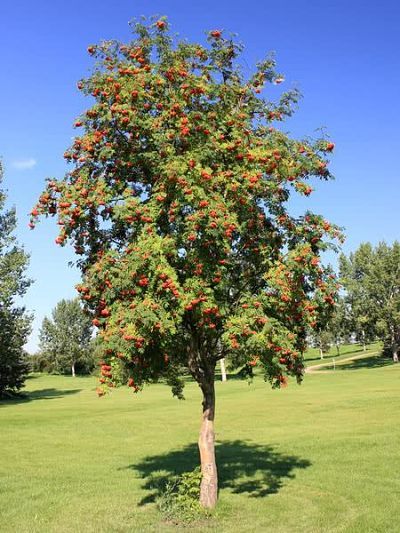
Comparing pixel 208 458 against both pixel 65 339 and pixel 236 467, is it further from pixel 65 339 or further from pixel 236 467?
pixel 65 339

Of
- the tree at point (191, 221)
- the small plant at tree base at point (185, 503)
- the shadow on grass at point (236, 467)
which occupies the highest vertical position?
the tree at point (191, 221)

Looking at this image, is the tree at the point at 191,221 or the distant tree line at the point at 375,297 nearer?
the tree at the point at 191,221

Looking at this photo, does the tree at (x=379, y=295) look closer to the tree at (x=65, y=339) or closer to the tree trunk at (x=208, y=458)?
the tree at (x=65, y=339)

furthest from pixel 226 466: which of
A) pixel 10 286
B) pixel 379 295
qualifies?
pixel 379 295

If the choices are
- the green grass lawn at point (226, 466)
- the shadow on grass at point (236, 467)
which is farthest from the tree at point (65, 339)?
the shadow on grass at point (236, 467)

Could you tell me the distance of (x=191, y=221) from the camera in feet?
37.5

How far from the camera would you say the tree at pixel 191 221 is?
11547mm

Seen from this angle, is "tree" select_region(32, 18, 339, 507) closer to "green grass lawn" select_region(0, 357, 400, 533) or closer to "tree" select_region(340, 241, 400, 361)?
"green grass lawn" select_region(0, 357, 400, 533)

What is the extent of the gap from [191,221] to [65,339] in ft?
357

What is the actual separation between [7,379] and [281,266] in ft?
168

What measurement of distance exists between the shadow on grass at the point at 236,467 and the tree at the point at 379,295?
55.9 m

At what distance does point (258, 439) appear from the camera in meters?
25.1

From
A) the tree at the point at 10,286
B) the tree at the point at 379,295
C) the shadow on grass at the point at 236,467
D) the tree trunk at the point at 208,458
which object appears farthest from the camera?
the tree at the point at 379,295

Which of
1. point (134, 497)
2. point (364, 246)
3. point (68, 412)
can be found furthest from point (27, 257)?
point (364, 246)
